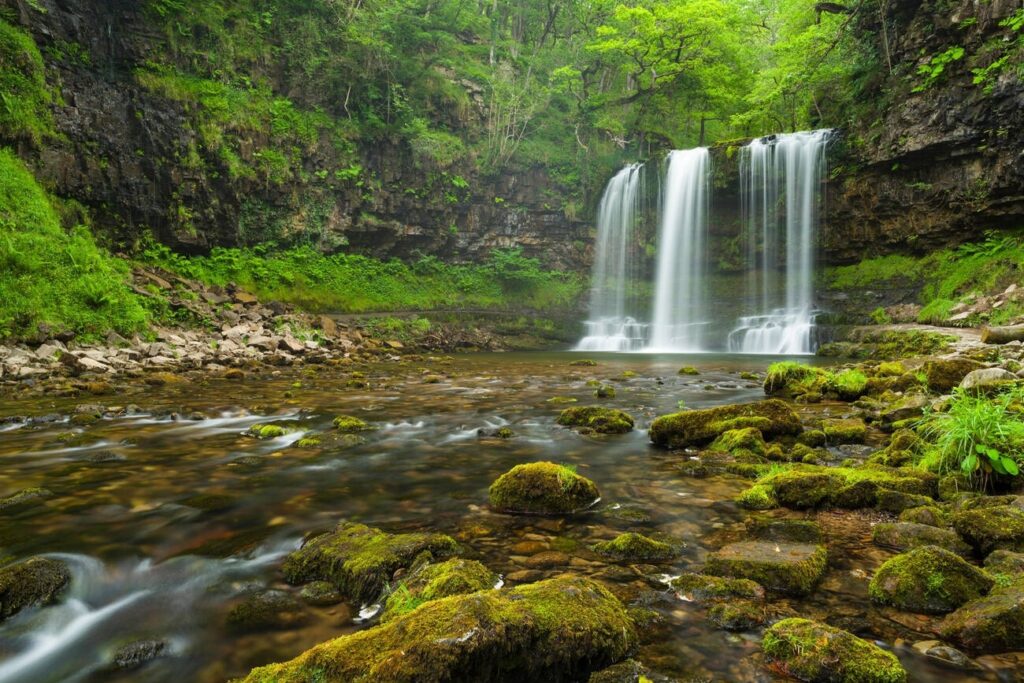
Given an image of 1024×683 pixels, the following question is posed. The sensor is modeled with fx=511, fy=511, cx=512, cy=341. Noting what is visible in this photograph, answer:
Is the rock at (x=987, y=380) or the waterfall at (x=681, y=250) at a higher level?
the waterfall at (x=681, y=250)

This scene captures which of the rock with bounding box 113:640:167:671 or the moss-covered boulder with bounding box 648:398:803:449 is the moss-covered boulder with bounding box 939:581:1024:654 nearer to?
the rock with bounding box 113:640:167:671

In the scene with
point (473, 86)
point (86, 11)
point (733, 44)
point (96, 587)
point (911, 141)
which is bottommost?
point (96, 587)

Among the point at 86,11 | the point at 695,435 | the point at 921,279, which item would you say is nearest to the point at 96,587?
the point at 695,435

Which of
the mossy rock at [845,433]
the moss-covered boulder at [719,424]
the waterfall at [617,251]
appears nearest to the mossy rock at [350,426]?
the moss-covered boulder at [719,424]

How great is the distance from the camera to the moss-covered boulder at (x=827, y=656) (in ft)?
6.19

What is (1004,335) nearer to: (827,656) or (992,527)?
(992,527)

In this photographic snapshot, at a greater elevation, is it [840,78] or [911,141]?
[840,78]

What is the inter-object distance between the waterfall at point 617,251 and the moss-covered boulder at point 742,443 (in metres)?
23.7

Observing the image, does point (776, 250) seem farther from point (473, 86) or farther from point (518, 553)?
point (518, 553)

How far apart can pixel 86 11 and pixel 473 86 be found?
17.9 metres

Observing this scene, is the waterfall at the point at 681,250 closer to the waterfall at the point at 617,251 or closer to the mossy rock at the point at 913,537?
the waterfall at the point at 617,251

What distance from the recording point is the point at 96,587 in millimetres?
2859

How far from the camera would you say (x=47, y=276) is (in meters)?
12.5

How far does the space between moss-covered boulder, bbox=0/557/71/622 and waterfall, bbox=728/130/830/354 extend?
22.6 meters
